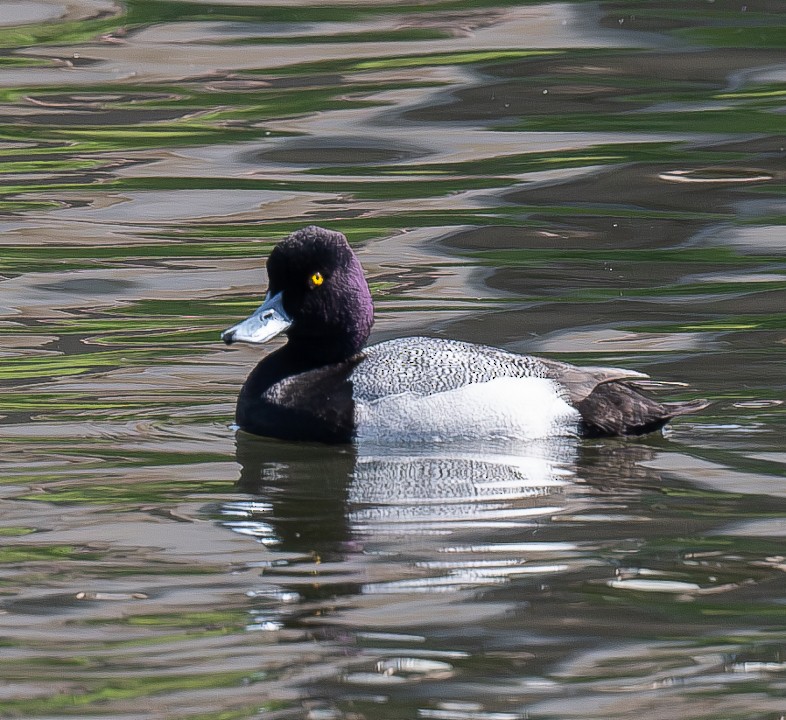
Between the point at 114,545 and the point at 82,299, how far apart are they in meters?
4.56

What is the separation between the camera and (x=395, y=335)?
994 cm

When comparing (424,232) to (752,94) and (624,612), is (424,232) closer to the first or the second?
(752,94)

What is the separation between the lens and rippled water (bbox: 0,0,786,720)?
16.8ft

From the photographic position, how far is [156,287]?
35.8 feet

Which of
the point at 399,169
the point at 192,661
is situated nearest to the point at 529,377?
the point at 192,661

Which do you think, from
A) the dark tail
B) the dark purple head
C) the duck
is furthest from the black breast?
the dark tail

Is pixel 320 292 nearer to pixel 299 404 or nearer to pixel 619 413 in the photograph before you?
pixel 299 404

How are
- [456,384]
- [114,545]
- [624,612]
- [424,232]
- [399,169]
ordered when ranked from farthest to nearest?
[399,169]
[424,232]
[456,384]
[114,545]
[624,612]

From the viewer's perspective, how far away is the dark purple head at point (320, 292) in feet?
26.8

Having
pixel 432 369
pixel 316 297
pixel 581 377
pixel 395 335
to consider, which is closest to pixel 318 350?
pixel 316 297

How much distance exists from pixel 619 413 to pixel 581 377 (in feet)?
0.78

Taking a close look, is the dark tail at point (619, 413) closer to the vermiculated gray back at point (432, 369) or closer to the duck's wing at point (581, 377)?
the duck's wing at point (581, 377)

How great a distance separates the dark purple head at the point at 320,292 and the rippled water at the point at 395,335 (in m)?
0.59

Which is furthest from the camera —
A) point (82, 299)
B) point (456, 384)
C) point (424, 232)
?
point (424, 232)
